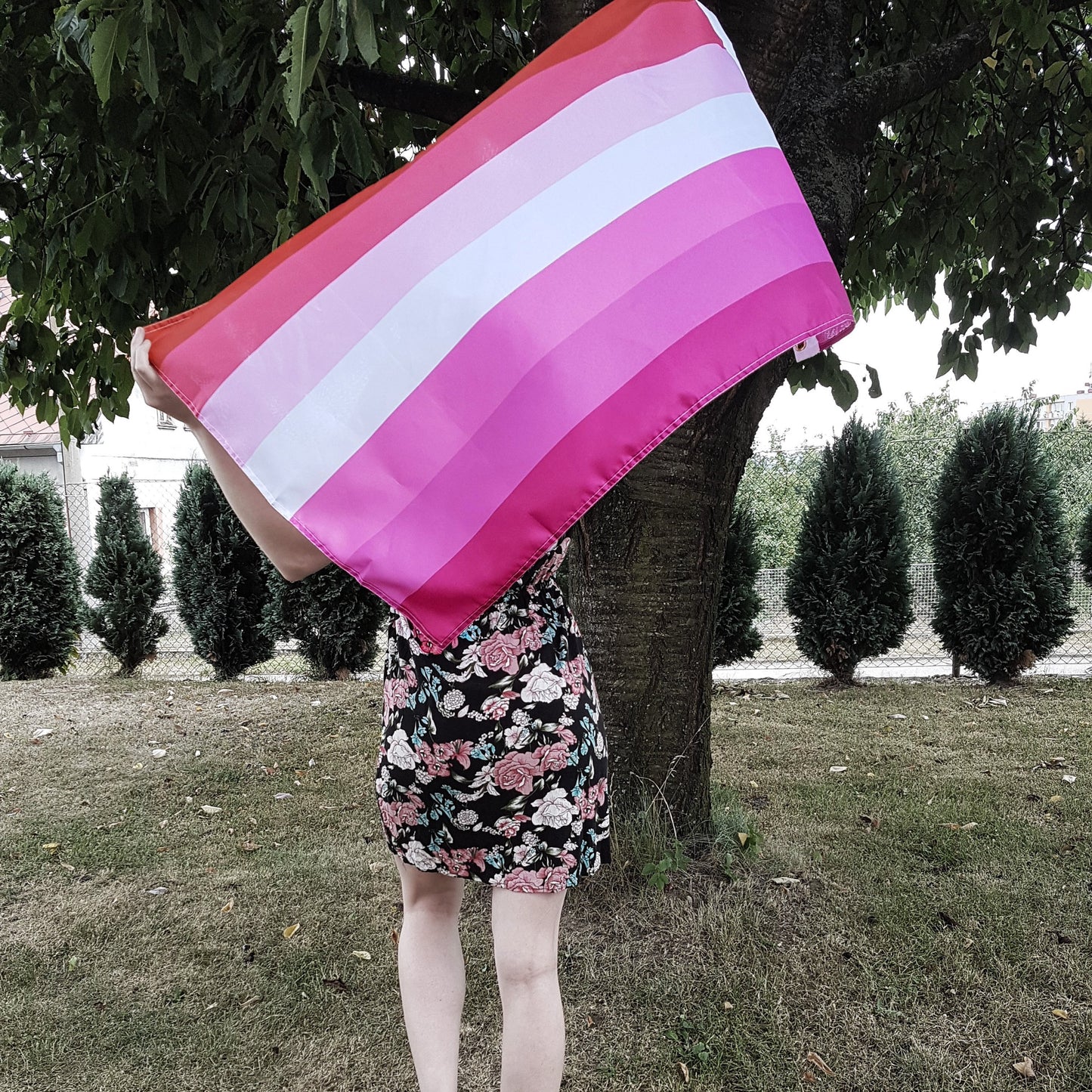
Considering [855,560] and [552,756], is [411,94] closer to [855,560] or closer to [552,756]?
[552,756]

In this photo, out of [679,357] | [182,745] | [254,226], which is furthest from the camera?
[182,745]

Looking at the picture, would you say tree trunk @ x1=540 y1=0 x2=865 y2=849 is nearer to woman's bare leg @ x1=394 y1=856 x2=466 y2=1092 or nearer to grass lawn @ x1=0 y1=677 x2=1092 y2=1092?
grass lawn @ x1=0 y1=677 x2=1092 y2=1092

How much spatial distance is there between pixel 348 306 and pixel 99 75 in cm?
63

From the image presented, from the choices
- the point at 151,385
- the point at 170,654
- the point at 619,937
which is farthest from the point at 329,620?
the point at 151,385

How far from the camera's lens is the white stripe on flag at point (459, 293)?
1545 millimetres

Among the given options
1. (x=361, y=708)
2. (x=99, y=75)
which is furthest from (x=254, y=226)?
(x=361, y=708)

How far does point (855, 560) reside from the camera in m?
7.48

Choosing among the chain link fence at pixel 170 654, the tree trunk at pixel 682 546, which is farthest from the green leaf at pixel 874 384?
the chain link fence at pixel 170 654

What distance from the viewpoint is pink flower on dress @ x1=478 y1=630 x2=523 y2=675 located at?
5.61ft

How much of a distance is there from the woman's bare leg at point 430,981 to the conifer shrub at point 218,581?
6682 mm

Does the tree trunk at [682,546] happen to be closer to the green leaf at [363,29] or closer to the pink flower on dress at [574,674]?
the pink flower on dress at [574,674]

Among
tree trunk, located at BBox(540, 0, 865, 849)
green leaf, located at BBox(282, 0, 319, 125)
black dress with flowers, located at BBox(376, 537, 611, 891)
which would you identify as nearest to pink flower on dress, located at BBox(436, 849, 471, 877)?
black dress with flowers, located at BBox(376, 537, 611, 891)

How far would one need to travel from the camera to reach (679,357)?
5.00 ft

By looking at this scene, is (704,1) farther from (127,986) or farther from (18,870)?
(18,870)
